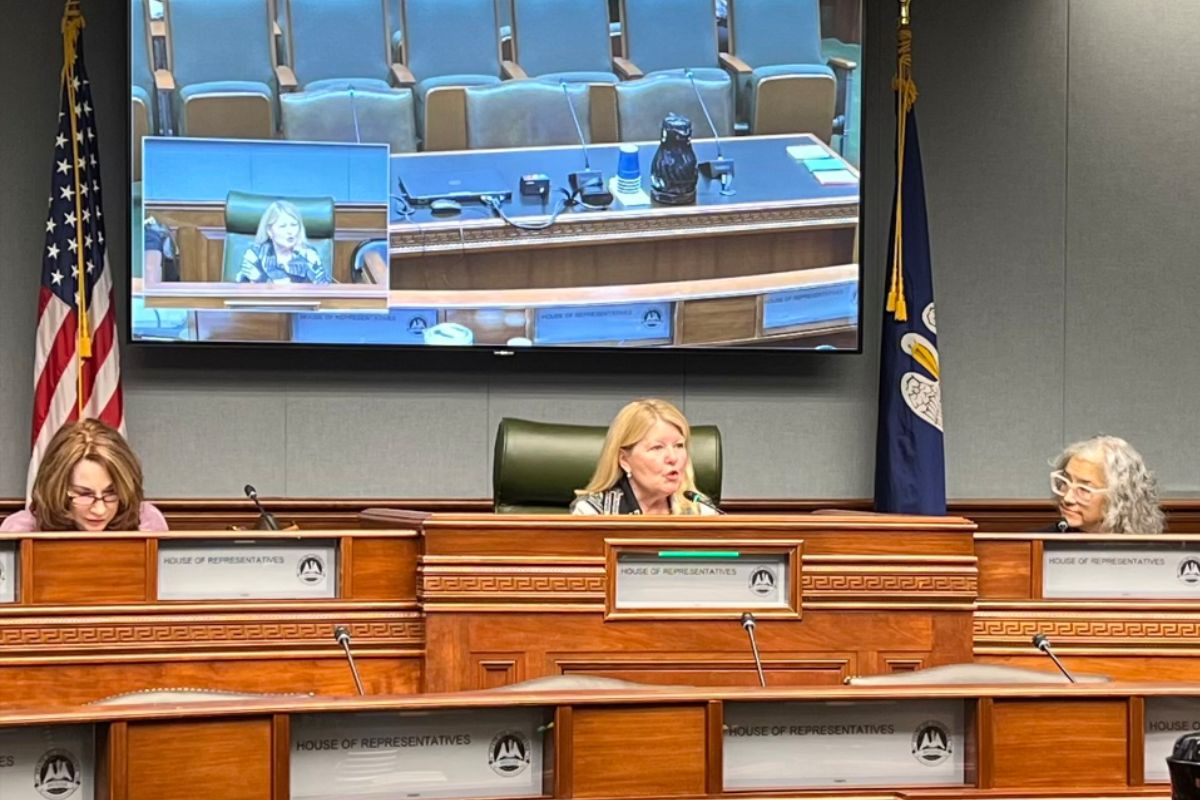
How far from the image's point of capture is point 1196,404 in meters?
7.11

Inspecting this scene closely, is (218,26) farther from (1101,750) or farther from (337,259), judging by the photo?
(1101,750)

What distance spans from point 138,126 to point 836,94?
2521mm

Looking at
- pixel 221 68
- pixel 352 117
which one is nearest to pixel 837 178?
pixel 352 117

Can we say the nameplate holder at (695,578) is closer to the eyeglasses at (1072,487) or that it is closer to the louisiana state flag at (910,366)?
the eyeglasses at (1072,487)

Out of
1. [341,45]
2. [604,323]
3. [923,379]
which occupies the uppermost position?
[341,45]

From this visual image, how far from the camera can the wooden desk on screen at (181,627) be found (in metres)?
3.61

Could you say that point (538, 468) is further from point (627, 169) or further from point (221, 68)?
point (221, 68)

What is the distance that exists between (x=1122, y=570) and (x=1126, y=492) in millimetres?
778

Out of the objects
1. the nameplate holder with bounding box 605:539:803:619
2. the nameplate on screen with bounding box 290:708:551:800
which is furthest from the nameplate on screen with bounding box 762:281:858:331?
the nameplate on screen with bounding box 290:708:551:800

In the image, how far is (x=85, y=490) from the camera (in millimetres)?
4086

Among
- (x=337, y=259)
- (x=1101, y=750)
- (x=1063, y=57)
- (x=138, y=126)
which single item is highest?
(x=1063, y=57)

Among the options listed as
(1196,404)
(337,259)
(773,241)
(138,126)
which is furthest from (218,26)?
(1196,404)

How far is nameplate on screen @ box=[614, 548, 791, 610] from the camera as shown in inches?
143

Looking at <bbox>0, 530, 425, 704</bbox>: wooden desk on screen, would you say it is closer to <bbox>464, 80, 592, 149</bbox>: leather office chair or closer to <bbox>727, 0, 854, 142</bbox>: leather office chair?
<bbox>464, 80, 592, 149</bbox>: leather office chair
